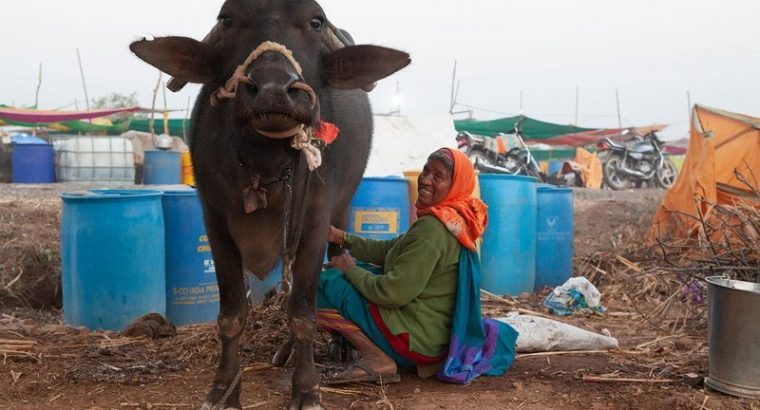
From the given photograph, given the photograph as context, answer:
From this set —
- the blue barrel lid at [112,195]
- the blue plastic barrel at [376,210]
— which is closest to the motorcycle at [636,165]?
the blue plastic barrel at [376,210]

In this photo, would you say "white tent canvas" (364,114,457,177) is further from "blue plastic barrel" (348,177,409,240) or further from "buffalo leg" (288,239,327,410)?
"buffalo leg" (288,239,327,410)

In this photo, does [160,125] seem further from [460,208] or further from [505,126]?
[460,208]

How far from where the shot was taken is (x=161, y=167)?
13.8m

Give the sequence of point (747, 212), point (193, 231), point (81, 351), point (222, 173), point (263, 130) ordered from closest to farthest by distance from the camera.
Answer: point (263, 130) → point (222, 173) → point (81, 351) → point (747, 212) → point (193, 231)

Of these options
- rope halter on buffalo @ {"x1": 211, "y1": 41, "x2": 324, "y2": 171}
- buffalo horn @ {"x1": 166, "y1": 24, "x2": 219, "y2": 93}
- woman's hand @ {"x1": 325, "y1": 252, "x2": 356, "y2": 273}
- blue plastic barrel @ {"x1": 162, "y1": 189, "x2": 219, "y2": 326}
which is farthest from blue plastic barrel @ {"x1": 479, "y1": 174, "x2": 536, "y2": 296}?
rope halter on buffalo @ {"x1": 211, "y1": 41, "x2": 324, "y2": 171}

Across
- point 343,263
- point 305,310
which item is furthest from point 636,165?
point 305,310

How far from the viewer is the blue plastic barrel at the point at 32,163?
14.7 metres

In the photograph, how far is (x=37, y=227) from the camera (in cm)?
769

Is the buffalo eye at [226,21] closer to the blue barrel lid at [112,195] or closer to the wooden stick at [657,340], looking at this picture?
the blue barrel lid at [112,195]

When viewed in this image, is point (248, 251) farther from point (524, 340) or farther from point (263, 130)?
point (524, 340)

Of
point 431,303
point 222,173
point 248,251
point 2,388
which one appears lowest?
point 2,388

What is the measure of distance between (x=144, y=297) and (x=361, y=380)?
2192 mm

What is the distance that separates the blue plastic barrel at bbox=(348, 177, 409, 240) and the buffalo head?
273 cm

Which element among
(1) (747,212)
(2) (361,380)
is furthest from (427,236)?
(1) (747,212)
